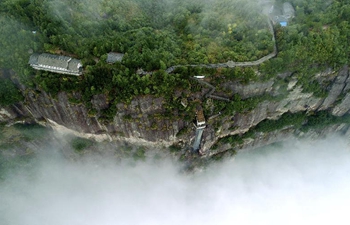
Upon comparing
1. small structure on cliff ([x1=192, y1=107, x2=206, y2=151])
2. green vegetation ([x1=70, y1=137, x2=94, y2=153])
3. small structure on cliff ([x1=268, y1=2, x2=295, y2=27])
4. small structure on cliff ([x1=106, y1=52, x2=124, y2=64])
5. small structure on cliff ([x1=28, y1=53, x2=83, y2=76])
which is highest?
small structure on cliff ([x1=268, y1=2, x2=295, y2=27])

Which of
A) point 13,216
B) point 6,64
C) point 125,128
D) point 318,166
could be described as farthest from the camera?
point 318,166

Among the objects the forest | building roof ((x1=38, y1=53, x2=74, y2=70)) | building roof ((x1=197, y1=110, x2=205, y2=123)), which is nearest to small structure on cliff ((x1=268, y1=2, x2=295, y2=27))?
the forest

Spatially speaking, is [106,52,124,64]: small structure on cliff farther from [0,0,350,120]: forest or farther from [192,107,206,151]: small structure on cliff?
[192,107,206,151]: small structure on cliff

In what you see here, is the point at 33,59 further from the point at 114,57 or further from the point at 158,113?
the point at 158,113

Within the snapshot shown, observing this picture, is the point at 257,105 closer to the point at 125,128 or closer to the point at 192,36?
the point at 192,36

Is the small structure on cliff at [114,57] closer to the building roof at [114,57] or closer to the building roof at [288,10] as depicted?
the building roof at [114,57]

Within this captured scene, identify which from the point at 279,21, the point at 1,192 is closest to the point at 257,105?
the point at 279,21

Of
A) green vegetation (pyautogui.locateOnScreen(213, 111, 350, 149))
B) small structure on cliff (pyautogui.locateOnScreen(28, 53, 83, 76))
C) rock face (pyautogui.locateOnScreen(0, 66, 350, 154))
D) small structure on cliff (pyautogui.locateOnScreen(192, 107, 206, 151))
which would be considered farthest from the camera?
green vegetation (pyautogui.locateOnScreen(213, 111, 350, 149))
